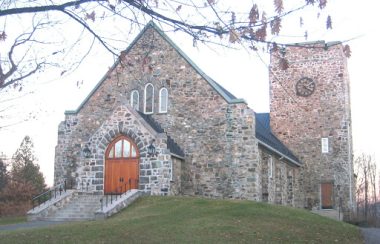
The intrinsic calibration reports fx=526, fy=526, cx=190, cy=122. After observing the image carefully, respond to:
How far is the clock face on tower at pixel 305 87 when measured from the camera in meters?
37.1

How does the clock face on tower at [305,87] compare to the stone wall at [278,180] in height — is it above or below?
above

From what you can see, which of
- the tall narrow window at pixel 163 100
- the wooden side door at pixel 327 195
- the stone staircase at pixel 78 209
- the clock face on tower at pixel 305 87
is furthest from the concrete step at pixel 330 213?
the stone staircase at pixel 78 209

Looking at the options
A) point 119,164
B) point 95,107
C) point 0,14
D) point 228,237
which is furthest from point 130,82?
point 0,14

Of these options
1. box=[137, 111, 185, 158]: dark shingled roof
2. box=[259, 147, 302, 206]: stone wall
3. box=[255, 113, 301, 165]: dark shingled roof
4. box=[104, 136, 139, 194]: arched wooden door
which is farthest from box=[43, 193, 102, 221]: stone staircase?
box=[255, 113, 301, 165]: dark shingled roof

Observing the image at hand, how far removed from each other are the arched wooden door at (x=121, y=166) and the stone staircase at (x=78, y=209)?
96 centimetres

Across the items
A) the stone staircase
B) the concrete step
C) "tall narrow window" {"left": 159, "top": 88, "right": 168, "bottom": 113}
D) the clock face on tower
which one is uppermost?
the clock face on tower

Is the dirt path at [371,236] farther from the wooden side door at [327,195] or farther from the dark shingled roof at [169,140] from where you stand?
the wooden side door at [327,195]

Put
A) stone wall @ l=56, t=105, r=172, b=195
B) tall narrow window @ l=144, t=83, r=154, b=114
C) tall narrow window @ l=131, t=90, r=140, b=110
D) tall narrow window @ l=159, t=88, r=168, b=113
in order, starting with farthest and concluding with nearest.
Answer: tall narrow window @ l=131, t=90, r=140, b=110, tall narrow window @ l=144, t=83, r=154, b=114, tall narrow window @ l=159, t=88, r=168, b=113, stone wall @ l=56, t=105, r=172, b=195

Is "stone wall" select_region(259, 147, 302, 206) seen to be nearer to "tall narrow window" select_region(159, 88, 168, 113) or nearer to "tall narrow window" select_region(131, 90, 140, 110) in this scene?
"tall narrow window" select_region(159, 88, 168, 113)

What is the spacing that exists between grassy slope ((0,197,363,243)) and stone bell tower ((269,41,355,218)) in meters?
17.2

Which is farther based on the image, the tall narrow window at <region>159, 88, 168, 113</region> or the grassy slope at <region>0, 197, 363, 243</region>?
the tall narrow window at <region>159, 88, 168, 113</region>

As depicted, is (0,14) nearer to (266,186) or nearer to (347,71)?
(266,186)

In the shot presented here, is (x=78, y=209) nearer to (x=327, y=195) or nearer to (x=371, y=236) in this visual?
(x=371, y=236)

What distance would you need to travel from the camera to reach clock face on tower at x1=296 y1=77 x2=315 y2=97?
37.1 meters
